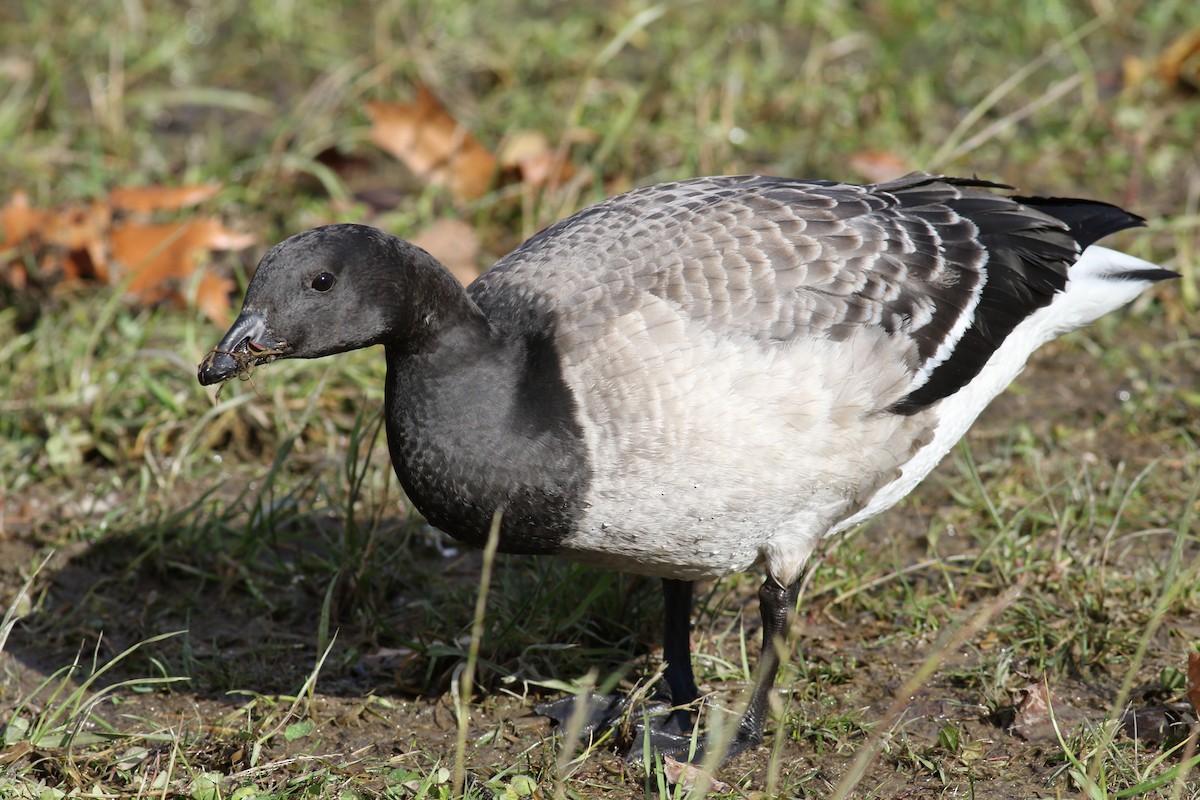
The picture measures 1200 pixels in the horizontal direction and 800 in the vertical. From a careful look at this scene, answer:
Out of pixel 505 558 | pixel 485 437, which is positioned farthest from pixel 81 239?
pixel 485 437

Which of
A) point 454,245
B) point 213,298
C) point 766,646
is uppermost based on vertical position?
point 454,245

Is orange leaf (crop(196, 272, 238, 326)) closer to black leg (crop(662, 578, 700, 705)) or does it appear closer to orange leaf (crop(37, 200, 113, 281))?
orange leaf (crop(37, 200, 113, 281))

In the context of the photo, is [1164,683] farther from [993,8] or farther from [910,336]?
[993,8]

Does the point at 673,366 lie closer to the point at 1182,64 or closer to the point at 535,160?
the point at 535,160

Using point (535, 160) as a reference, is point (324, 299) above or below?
above

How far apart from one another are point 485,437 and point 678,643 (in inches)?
47.6

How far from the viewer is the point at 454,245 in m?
6.79

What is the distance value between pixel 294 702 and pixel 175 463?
1.60 meters

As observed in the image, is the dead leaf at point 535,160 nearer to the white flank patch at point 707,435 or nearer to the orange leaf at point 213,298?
the orange leaf at point 213,298

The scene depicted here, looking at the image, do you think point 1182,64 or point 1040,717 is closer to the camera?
point 1040,717

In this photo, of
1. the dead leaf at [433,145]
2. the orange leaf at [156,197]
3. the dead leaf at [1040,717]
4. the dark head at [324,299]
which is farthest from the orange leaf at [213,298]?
the dead leaf at [1040,717]

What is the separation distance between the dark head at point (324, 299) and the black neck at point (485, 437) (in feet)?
0.56

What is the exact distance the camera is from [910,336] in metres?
4.52

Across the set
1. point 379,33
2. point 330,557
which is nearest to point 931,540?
point 330,557
